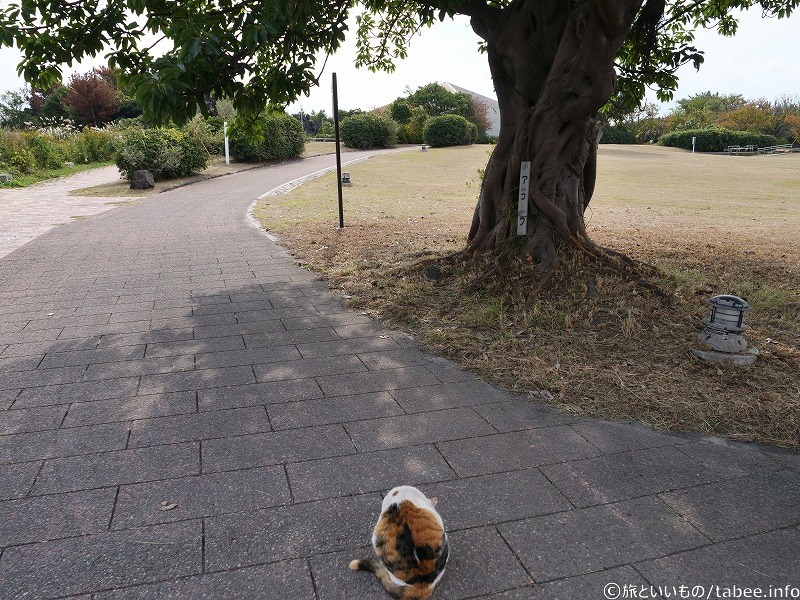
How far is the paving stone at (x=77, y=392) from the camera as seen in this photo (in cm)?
371

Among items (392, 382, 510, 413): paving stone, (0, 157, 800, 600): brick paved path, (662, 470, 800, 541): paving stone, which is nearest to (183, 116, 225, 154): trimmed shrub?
(0, 157, 800, 600): brick paved path

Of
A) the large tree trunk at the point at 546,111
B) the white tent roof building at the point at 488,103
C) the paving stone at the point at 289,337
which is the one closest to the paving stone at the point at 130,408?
the paving stone at the point at 289,337

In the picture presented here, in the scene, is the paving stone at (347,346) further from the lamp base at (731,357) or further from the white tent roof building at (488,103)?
the white tent roof building at (488,103)

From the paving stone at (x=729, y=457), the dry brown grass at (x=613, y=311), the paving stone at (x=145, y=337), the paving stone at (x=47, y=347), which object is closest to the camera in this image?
the paving stone at (x=729, y=457)

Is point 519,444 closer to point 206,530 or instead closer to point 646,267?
point 206,530

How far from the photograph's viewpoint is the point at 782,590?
214 cm

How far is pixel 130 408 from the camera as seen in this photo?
3615 millimetres

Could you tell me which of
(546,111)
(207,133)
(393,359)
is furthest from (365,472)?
(207,133)

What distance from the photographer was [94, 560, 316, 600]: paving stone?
6.91 ft

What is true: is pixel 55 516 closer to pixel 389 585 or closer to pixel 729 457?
pixel 389 585

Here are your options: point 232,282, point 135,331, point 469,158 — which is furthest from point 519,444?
point 469,158

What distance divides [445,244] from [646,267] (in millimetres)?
3436

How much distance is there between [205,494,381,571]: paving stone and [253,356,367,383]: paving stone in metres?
1.60

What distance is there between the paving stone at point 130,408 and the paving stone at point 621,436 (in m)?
2.47
